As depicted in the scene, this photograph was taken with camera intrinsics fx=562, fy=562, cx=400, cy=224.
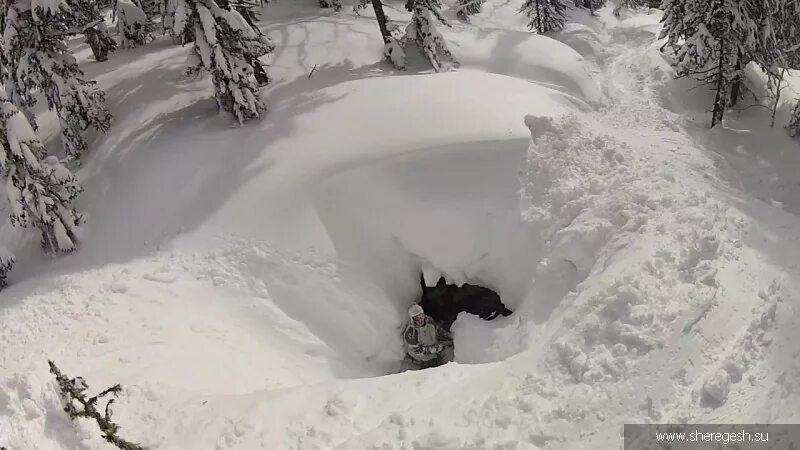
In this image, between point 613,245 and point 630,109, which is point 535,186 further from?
point 630,109

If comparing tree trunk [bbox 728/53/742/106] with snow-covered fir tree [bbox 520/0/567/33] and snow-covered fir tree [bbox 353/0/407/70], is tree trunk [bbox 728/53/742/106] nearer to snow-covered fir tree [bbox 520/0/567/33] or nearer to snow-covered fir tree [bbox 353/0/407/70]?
snow-covered fir tree [bbox 520/0/567/33]

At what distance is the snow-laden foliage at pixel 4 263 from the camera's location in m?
11.9

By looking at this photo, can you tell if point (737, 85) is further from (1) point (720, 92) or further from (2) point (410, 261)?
(2) point (410, 261)

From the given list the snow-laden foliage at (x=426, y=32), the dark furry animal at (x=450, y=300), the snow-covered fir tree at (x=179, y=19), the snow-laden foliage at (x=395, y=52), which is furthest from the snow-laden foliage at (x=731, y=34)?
the snow-covered fir tree at (x=179, y=19)

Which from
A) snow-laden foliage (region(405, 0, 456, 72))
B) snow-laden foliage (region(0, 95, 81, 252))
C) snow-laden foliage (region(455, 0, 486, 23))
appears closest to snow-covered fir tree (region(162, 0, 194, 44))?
snow-laden foliage (region(0, 95, 81, 252))

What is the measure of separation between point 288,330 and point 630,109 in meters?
11.4

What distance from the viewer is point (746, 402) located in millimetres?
6332

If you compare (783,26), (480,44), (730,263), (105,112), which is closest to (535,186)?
(730,263)

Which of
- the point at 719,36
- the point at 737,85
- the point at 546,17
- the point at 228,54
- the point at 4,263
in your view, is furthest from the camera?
the point at 546,17

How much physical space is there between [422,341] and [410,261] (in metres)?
1.80

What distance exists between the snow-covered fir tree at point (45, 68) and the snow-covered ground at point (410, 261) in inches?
38.9

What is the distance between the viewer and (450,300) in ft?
41.7

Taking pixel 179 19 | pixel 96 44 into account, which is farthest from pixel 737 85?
pixel 96 44

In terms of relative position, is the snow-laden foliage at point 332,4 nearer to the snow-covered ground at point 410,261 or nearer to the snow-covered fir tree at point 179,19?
the snow-covered ground at point 410,261
